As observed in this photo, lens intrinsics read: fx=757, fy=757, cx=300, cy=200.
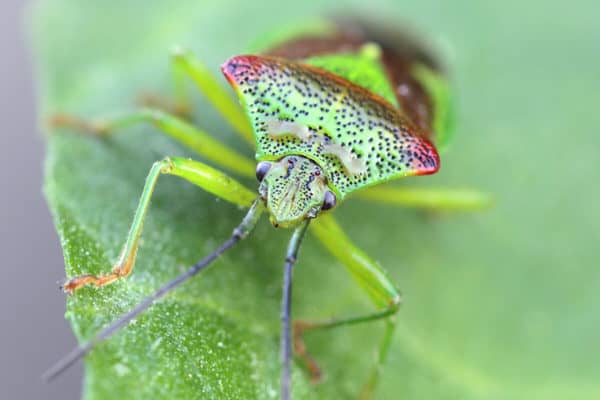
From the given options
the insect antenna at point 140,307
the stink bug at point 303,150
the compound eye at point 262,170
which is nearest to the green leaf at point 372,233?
the insect antenna at point 140,307

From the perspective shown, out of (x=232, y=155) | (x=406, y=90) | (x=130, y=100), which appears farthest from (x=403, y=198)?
(x=130, y=100)

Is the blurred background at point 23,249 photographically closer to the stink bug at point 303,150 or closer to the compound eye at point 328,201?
the stink bug at point 303,150

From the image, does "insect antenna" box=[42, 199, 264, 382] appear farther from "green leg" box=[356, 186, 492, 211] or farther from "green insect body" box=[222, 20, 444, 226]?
"green leg" box=[356, 186, 492, 211]

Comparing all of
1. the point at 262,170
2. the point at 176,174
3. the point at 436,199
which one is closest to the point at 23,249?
the point at 176,174

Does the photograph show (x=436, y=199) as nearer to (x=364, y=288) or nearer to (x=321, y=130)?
(x=364, y=288)

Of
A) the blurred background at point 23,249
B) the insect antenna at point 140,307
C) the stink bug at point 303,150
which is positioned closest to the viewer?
the insect antenna at point 140,307

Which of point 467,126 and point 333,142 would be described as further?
point 467,126

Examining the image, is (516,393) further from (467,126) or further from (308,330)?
(467,126)

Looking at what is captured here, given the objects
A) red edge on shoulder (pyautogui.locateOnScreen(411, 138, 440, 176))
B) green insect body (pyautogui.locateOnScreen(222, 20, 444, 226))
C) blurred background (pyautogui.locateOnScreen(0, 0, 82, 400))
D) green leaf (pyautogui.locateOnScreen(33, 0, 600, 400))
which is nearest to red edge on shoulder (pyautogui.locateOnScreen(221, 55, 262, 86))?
green insect body (pyautogui.locateOnScreen(222, 20, 444, 226))
